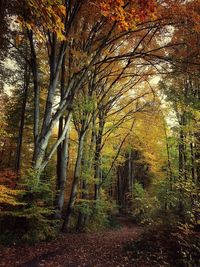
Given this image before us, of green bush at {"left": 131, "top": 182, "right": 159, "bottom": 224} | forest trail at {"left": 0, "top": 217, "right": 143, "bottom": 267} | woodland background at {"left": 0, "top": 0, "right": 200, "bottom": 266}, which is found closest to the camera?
woodland background at {"left": 0, "top": 0, "right": 200, "bottom": 266}

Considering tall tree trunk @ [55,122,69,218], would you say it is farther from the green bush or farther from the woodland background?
the green bush

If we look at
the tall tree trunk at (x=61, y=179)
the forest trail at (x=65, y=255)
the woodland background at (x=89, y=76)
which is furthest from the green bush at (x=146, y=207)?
the tall tree trunk at (x=61, y=179)

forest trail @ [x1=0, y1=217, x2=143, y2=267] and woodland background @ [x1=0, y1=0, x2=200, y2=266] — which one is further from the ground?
woodland background @ [x1=0, y1=0, x2=200, y2=266]

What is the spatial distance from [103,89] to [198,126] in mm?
6134

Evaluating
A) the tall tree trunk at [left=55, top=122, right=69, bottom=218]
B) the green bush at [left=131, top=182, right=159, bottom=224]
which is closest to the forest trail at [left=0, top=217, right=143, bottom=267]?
the green bush at [left=131, top=182, right=159, bottom=224]

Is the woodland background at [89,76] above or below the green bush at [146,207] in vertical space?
above

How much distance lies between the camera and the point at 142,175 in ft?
114

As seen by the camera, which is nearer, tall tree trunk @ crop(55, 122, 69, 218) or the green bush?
the green bush

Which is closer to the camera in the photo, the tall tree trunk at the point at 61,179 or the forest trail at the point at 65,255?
the forest trail at the point at 65,255

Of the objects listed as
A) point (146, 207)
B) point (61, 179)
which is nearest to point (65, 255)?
point (146, 207)

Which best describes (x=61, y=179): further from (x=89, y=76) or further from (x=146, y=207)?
(x=89, y=76)

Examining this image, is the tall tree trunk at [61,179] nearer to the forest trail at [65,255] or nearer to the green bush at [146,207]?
the forest trail at [65,255]

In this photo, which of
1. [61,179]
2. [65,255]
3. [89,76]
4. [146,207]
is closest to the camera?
[65,255]

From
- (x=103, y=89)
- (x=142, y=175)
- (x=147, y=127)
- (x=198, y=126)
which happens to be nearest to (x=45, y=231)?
(x=198, y=126)
